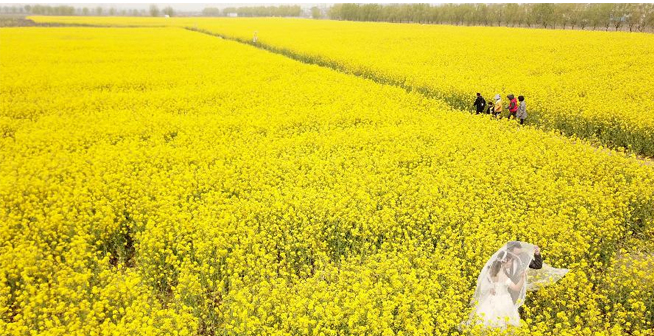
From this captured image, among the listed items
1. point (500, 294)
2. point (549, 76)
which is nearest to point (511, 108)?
point (549, 76)

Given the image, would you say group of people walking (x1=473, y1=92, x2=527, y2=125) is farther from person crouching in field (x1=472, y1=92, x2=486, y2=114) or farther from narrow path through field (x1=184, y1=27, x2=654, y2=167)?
narrow path through field (x1=184, y1=27, x2=654, y2=167)

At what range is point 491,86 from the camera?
18.9m

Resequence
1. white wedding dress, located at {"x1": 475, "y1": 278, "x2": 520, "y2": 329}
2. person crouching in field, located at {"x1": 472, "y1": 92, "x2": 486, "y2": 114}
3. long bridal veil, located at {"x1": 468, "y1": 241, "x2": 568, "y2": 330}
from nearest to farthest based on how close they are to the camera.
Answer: white wedding dress, located at {"x1": 475, "y1": 278, "x2": 520, "y2": 329} < long bridal veil, located at {"x1": 468, "y1": 241, "x2": 568, "y2": 330} < person crouching in field, located at {"x1": 472, "y1": 92, "x2": 486, "y2": 114}

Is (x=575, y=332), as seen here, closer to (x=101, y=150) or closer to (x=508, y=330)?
(x=508, y=330)

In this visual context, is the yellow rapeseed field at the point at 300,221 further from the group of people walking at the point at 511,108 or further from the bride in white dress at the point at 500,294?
the group of people walking at the point at 511,108

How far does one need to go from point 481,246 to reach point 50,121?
13683mm

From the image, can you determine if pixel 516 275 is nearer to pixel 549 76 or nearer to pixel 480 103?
pixel 480 103

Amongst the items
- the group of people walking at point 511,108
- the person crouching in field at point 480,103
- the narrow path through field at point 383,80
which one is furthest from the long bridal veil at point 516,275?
the person crouching in field at point 480,103

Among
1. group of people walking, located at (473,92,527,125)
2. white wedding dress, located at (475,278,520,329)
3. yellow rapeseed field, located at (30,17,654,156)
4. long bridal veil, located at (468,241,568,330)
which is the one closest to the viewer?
white wedding dress, located at (475,278,520,329)

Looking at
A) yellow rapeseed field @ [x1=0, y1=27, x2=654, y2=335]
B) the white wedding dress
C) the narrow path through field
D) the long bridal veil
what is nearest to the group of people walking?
the narrow path through field

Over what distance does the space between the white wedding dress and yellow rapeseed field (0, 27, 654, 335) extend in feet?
0.75

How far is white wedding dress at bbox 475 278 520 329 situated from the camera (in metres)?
5.10

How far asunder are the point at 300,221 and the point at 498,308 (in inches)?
141

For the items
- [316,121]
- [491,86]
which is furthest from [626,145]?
[316,121]
